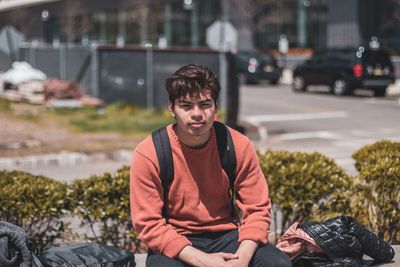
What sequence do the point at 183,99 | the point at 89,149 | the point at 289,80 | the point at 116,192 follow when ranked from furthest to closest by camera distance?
1. the point at 289,80
2. the point at 89,149
3. the point at 116,192
4. the point at 183,99

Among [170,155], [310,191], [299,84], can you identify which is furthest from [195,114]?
[299,84]

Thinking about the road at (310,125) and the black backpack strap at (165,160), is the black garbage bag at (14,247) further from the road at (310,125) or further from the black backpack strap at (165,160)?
the road at (310,125)

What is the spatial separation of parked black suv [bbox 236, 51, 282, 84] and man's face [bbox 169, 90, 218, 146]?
32687 millimetres

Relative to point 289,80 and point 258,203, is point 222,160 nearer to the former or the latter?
point 258,203

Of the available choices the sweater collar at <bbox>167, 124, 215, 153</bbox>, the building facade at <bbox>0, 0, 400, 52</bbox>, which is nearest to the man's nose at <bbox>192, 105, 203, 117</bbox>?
the sweater collar at <bbox>167, 124, 215, 153</bbox>

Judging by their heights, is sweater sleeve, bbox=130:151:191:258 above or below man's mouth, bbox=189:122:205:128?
below

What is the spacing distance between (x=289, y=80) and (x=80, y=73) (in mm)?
Answer: 17404

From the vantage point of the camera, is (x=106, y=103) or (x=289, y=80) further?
(x=289, y=80)

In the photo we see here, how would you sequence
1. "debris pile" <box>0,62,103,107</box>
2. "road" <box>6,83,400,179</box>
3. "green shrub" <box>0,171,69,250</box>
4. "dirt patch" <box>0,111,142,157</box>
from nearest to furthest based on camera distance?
"green shrub" <box>0,171,69,250</box>, "road" <box>6,83,400,179</box>, "dirt patch" <box>0,111,142,157</box>, "debris pile" <box>0,62,103,107</box>

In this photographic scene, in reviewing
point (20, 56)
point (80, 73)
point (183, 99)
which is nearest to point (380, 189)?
point (183, 99)

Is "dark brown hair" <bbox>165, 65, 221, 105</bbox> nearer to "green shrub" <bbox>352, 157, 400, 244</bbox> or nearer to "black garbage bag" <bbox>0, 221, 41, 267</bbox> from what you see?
"black garbage bag" <bbox>0, 221, 41, 267</bbox>

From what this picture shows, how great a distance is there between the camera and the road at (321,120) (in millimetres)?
17016

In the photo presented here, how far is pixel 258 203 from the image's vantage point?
161 inches

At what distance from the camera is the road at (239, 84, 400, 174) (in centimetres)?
1702
